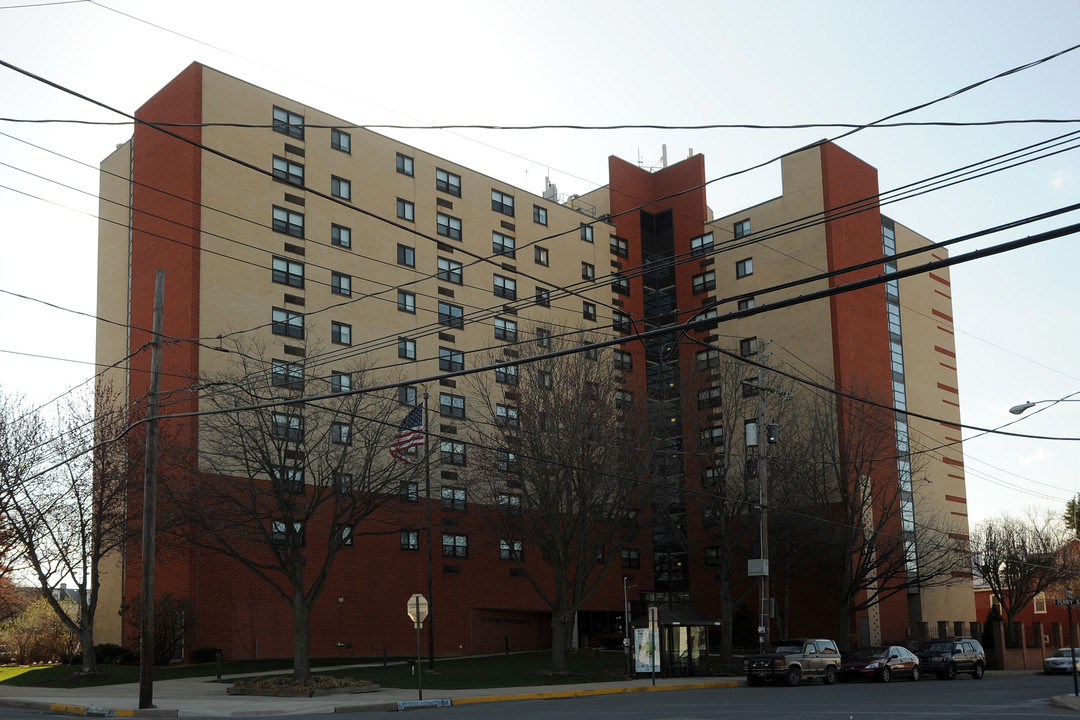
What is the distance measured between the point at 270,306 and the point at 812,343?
30.9 m

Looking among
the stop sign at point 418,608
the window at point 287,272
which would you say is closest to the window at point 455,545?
the window at point 287,272

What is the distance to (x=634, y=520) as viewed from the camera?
140ft

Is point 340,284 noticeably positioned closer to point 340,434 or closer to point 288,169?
point 288,169

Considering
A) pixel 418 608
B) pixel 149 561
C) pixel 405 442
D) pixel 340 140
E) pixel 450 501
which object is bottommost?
pixel 418 608

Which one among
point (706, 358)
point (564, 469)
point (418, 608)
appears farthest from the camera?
point (706, 358)

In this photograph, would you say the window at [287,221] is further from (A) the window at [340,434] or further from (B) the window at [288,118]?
(A) the window at [340,434]

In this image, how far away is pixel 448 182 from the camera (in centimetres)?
5869

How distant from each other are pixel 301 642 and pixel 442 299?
27.5m

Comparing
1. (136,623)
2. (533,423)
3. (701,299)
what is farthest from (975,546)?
(136,623)

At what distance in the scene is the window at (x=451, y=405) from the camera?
54.7 meters

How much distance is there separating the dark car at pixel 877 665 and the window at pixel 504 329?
88.0ft

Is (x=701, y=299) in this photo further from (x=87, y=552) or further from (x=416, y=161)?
(x=87, y=552)

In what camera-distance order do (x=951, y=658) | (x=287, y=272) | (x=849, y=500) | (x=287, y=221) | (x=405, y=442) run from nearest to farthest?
1. (x=405, y=442)
2. (x=951, y=658)
3. (x=849, y=500)
4. (x=287, y=272)
5. (x=287, y=221)

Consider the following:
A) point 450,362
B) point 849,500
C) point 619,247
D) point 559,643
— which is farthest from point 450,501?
point 619,247
